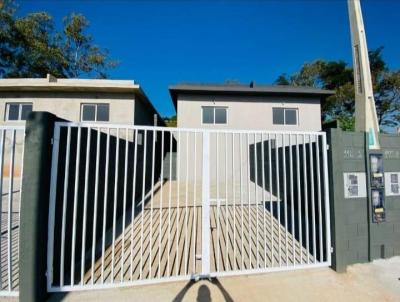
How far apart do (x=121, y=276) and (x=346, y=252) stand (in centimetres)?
320

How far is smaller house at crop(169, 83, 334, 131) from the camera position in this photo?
1027 centimetres

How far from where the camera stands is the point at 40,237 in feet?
8.39

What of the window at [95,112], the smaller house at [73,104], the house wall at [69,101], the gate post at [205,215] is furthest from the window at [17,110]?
the gate post at [205,215]

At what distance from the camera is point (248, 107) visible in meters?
10.5

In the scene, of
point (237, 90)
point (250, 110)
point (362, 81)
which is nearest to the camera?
point (362, 81)

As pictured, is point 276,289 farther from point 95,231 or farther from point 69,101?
point 69,101

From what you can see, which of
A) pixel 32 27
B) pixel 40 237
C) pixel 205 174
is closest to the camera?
pixel 40 237

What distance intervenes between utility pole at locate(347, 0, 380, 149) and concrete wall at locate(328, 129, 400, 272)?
187mm

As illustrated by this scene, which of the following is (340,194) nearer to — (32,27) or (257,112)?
(257,112)

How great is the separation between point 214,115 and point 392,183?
24.5ft

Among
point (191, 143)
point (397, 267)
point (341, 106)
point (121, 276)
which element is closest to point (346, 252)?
point (397, 267)

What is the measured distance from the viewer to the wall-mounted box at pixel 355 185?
11.6ft

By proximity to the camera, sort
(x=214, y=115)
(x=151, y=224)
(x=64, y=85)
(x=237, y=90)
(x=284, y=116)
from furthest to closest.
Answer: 1. (x=284, y=116)
2. (x=214, y=115)
3. (x=237, y=90)
4. (x=64, y=85)
5. (x=151, y=224)

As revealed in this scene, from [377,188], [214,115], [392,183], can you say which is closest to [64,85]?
[214,115]
